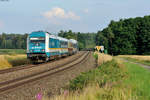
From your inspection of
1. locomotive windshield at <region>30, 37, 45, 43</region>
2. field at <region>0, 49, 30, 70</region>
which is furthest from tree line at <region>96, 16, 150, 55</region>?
locomotive windshield at <region>30, 37, 45, 43</region>

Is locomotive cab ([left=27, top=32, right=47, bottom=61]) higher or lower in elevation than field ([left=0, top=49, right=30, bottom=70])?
higher

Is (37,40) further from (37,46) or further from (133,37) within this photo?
(133,37)

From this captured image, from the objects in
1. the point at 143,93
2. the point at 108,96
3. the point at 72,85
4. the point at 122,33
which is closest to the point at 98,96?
the point at 108,96

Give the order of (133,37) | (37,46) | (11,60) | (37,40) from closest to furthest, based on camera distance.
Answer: (37,46)
(37,40)
(11,60)
(133,37)

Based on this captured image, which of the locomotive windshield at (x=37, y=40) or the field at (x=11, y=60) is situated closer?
the field at (x=11, y=60)

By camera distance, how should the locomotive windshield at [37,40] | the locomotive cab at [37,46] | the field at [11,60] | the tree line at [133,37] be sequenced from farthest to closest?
the tree line at [133,37], the locomotive windshield at [37,40], the locomotive cab at [37,46], the field at [11,60]

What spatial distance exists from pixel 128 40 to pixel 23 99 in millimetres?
70611

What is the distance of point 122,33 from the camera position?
74.1 metres

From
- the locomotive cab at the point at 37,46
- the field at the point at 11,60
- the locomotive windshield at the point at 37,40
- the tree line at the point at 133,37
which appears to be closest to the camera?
the field at the point at 11,60

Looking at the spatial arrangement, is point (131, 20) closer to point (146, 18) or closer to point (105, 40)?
point (146, 18)

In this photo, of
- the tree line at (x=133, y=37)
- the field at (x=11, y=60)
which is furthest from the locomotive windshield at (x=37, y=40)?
the tree line at (x=133, y=37)

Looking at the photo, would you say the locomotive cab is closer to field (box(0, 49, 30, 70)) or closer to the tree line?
field (box(0, 49, 30, 70))

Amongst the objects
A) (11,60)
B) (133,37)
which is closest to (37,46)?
(11,60)

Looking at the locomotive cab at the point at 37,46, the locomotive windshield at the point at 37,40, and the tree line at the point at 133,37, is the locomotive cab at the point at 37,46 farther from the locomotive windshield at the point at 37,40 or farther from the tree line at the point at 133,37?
the tree line at the point at 133,37
